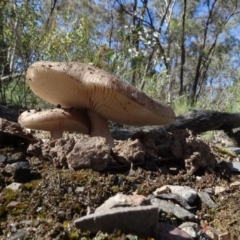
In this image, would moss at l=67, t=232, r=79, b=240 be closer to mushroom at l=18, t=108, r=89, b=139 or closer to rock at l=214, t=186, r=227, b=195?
rock at l=214, t=186, r=227, b=195

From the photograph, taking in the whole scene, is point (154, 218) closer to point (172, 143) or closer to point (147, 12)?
point (172, 143)

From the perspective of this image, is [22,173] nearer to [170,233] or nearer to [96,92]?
[96,92]

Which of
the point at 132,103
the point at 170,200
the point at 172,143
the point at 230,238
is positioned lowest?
the point at 230,238

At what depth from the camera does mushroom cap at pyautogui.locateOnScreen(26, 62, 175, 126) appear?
2340 mm

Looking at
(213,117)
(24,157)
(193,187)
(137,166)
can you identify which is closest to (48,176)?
(24,157)

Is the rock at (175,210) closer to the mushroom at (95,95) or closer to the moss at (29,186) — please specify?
the moss at (29,186)

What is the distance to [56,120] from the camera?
2.70 m

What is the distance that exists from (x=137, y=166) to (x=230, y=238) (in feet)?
2.53

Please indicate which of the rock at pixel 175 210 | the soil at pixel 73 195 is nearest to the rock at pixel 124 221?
the soil at pixel 73 195

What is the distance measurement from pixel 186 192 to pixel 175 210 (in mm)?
259

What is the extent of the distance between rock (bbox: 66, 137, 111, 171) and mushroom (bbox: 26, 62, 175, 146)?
0.35 metres

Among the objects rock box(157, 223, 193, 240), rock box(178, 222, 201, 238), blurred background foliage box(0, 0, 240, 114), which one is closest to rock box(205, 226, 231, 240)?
rock box(178, 222, 201, 238)

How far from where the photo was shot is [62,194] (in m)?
1.81

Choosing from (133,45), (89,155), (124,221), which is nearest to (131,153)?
(89,155)
